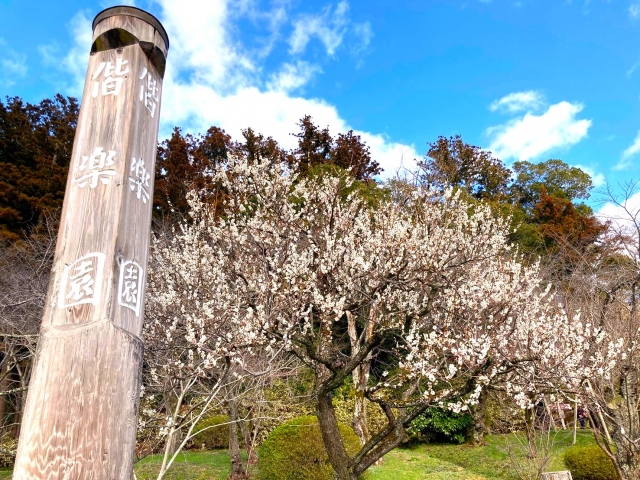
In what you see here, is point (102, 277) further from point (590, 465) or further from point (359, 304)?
point (590, 465)

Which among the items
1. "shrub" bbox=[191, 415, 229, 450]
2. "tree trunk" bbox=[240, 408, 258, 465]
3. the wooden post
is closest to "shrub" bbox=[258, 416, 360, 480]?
"tree trunk" bbox=[240, 408, 258, 465]

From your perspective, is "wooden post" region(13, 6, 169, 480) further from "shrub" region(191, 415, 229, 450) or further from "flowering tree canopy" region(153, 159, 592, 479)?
"shrub" region(191, 415, 229, 450)

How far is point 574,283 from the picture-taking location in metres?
10.4

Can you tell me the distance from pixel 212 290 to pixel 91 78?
5.30m

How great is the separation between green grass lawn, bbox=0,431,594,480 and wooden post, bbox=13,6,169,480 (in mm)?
7913

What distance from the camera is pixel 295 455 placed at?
24.0 feet

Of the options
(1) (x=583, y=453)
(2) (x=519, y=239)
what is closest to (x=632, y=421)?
(1) (x=583, y=453)

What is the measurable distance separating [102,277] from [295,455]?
6.78 m

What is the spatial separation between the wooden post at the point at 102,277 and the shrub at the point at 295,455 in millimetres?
6476

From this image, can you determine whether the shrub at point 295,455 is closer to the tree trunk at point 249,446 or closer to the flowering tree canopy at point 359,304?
the flowering tree canopy at point 359,304

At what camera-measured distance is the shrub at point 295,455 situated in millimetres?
7273

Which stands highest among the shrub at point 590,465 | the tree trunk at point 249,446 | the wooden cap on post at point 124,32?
the wooden cap on post at point 124,32

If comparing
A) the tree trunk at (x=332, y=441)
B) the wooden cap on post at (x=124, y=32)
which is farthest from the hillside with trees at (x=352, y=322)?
the wooden cap on post at (x=124, y=32)

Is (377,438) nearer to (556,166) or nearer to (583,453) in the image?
(583,453)
